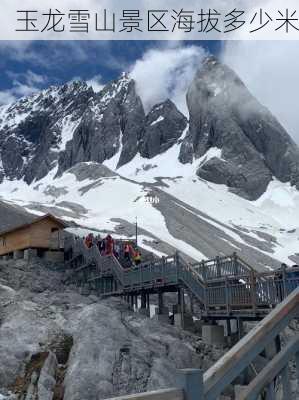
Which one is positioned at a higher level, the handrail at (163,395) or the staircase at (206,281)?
the staircase at (206,281)

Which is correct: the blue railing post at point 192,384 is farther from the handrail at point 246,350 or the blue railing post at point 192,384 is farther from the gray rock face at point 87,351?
the gray rock face at point 87,351

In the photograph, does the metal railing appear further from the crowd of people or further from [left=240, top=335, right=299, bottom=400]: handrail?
the crowd of people

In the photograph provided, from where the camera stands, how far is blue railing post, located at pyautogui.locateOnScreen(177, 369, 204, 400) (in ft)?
13.9

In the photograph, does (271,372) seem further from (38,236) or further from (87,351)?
(38,236)

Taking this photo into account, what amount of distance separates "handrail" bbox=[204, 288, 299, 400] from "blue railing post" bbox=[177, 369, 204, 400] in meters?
0.09

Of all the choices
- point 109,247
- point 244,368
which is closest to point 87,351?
point 244,368

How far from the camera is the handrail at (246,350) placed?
439 centimetres

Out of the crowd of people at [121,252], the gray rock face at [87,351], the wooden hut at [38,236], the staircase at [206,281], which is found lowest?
the gray rock face at [87,351]

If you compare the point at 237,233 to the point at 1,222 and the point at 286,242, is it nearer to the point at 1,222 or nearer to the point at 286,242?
the point at 286,242

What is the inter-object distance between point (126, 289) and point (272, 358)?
24.8 metres

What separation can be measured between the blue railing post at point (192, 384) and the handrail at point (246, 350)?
93mm

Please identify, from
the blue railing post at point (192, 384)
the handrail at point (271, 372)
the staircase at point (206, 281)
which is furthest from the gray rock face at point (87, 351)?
the blue railing post at point (192, 384)

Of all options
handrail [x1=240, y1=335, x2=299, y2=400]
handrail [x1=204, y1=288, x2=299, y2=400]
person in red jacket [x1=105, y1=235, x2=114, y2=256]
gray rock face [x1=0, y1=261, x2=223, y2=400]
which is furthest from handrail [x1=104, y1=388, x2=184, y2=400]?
person in red jacket [x1=105, y1=235, x2=114, y2=256]

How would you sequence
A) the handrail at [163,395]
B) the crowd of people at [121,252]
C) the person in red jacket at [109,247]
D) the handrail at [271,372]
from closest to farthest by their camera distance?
1. the handrail at [163,395]
2. the handrail at [271,372]
3. the crowd of people at [121,252]
4. the person in red jacket at [109,247]
